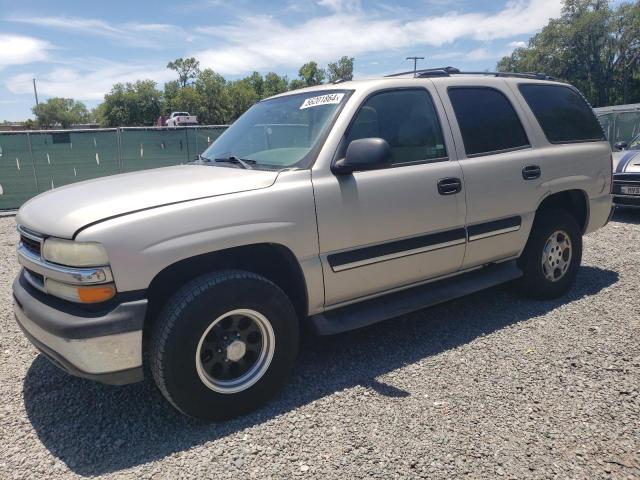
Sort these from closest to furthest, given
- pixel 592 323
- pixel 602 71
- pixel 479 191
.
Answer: pixel 479 191 → pixel 592 323 → pixel 602 71

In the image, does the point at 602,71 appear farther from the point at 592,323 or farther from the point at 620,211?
the point at 592,323

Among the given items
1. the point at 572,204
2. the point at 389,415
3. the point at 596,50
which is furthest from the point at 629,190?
the point at 596,50

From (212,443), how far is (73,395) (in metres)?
1.13

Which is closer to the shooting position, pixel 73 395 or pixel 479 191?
pixel 73 395

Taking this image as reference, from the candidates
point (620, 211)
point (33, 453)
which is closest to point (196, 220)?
point (33, 453)

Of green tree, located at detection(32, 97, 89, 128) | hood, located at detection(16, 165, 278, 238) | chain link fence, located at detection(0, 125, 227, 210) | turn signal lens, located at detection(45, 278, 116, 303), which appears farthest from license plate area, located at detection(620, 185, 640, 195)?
green tree, located at detection(32, 97, 89, 128)

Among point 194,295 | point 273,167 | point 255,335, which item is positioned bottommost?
point 255,335

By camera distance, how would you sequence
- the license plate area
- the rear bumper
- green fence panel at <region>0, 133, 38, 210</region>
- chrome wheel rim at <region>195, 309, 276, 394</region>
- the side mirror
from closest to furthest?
chrome wheel rim at <region>195, 309, 276, 394</region> → the side mirror → the rear bumper → the license plate area → green fence panel at <region>0, 133, 38, 210</region>

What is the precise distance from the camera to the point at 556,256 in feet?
14.8

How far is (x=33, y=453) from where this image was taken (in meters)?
2.58

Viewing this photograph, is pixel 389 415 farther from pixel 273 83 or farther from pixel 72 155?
pixel 273 83

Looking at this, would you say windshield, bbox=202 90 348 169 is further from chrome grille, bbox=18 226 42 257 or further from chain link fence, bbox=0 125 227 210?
chain link fence, bbox=0 125 227 210

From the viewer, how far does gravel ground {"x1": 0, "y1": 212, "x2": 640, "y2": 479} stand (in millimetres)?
2438

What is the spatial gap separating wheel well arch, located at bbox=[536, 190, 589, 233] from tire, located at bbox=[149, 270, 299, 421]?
2831 mm
